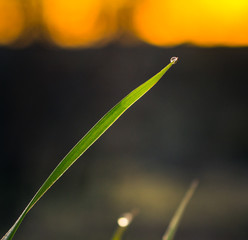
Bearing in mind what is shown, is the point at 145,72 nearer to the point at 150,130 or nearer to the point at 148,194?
the point at 150,130

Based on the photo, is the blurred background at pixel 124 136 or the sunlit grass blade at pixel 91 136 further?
the blurred background at pixel 124 136

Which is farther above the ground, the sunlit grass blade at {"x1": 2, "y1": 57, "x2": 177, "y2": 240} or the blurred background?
the blurred background

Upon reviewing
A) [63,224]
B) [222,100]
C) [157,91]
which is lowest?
[63,224]

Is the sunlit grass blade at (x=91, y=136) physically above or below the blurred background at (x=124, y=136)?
below

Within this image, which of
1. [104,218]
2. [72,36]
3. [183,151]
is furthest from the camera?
[72,36]

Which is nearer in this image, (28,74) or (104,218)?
(104,218)

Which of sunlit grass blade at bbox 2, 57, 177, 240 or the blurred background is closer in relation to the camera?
sunlit grass blade at bbox 2, 57, 177, 240

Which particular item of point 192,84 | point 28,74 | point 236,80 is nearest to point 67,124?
point 28,74

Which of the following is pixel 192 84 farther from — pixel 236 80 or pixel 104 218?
pixel 104 218

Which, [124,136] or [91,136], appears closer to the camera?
[91,136]

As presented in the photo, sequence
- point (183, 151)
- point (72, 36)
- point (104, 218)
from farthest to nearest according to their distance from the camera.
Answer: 1. point (72, 36)
2. point (183, 151)
3. point (104, 218)

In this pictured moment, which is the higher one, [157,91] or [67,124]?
[157,91]
